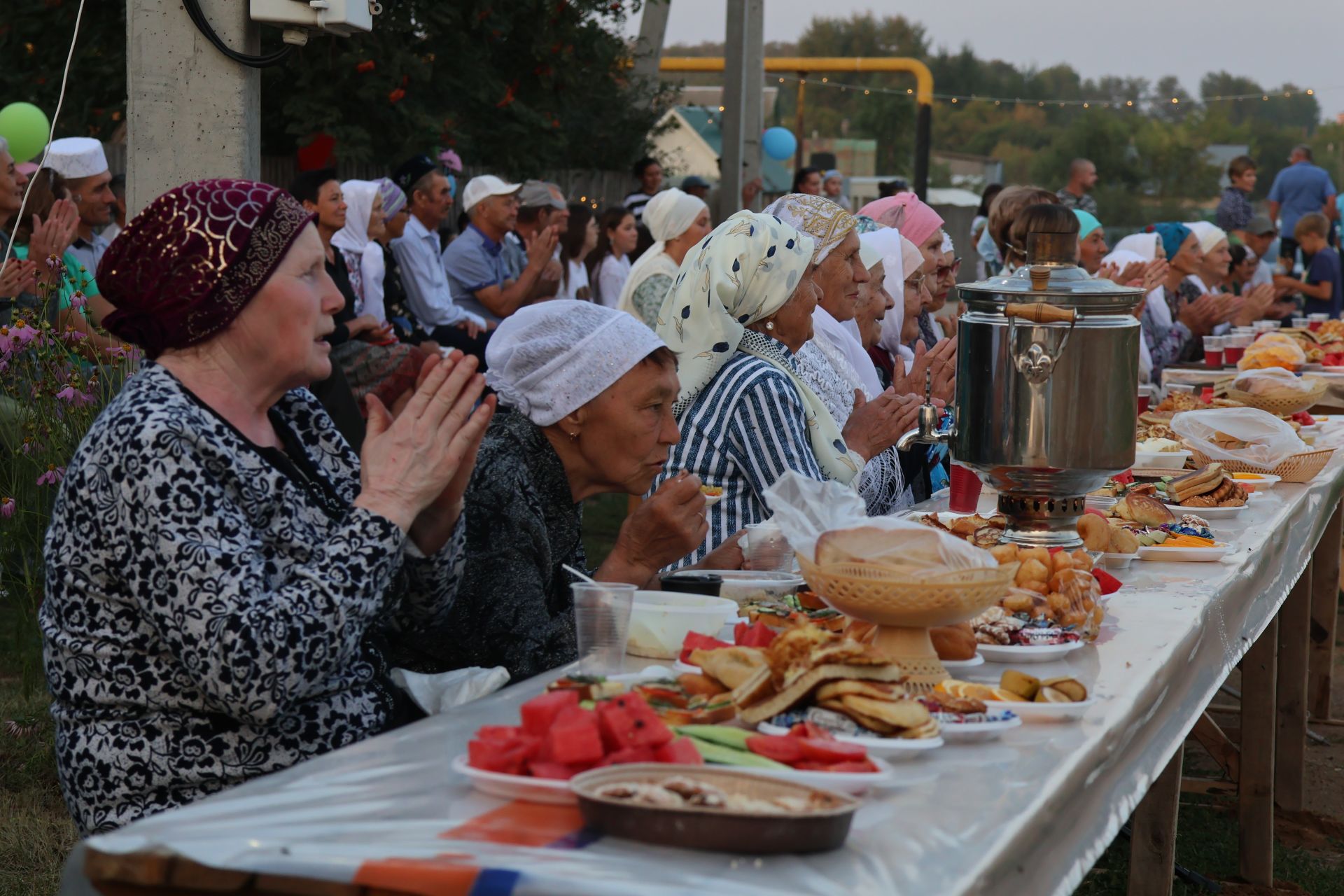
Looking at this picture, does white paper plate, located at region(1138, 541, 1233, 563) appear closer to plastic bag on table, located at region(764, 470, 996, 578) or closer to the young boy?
plastic bag on table, located at region(764, 470, 996, 578)

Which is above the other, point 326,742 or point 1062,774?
point 1062,774

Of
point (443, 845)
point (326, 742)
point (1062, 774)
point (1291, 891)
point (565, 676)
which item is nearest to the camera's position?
point (443, 845)

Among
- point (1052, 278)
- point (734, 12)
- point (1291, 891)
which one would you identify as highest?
point (734, 12)

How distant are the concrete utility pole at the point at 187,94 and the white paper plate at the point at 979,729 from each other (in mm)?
2742

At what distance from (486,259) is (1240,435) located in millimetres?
6323

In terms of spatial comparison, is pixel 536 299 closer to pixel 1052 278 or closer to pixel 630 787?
A: pixel 1052 278

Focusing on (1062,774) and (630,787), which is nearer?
(630,787)

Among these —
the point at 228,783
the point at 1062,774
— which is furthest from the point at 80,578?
the point at 1062,774

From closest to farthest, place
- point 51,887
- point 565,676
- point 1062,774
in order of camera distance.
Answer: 1. point 1062,774
2. point 565,676
3. point 51,887

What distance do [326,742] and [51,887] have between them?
186cm

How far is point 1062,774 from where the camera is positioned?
1.78m

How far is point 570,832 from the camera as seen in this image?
149cm

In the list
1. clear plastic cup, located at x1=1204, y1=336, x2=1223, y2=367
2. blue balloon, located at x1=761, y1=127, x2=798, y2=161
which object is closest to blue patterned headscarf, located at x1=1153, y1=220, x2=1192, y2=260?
clear plastic cup, located at x1=1204, y1=336, x2=1223, y2=367

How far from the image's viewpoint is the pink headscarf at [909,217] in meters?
6.05
